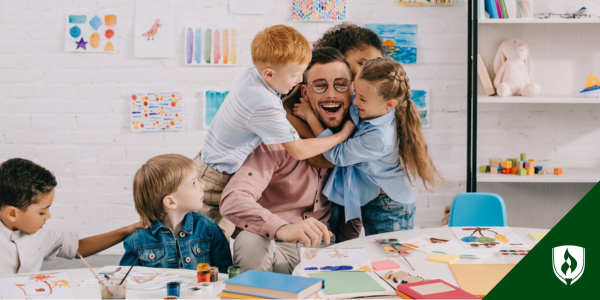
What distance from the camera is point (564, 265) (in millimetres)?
1169

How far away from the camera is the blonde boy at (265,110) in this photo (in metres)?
1.64

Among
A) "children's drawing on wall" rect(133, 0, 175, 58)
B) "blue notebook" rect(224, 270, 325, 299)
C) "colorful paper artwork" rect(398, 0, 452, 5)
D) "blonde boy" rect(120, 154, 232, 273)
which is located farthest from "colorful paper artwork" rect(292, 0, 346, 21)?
"blue notebook" rect(224, 270, 325, 299)

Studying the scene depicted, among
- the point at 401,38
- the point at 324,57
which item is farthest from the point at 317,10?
the point at 324,57

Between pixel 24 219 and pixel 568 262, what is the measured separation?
5.07ft

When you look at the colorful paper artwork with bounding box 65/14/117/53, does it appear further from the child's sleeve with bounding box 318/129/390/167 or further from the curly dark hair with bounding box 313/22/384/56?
the child's sleeve with bounding box 318/129/390/167

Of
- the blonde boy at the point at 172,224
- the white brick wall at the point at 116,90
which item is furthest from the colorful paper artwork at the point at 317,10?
the blonde boy at the point at 172,224

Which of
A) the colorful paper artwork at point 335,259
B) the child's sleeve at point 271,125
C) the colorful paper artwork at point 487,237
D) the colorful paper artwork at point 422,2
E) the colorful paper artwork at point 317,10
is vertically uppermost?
the colorful paper artwork at point 422,2

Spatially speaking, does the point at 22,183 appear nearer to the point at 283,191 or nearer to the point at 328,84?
the point at 283,191

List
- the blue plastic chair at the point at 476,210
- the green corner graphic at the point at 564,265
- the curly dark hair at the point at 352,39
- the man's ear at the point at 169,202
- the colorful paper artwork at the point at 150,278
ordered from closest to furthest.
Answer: the green corner graphic at the point at 564,265 → the colorful paper artwork at the point at 150,278 → the man's ear at the point at 169,202 → the blue plastic chair at the point at 476,210 → the curly dark hair at the point at 352,39

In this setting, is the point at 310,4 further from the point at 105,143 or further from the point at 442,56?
the point at 105,143

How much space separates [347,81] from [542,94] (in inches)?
69.4

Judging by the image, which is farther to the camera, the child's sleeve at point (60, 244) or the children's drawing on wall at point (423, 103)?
the children's drawing on wall at point (423, 103)

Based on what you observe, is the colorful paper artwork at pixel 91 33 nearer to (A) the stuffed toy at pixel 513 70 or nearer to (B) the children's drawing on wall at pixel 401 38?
(B) the children's drawing on wall at pixel 401 38

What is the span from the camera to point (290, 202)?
179cm
